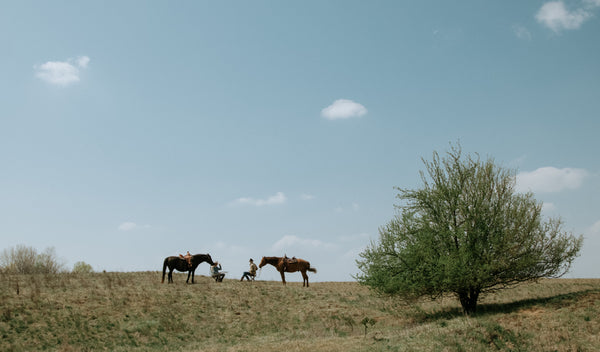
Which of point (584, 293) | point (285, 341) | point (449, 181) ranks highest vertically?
point (449, 181)

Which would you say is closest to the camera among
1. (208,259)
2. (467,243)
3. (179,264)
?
(467,243)

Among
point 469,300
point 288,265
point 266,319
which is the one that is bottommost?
point 266,319

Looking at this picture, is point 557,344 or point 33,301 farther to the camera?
point 33,301

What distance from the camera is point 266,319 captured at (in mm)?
25922

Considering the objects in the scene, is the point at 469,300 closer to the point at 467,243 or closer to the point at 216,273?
the point at 467,243

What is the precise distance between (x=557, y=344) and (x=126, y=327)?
2031 cm

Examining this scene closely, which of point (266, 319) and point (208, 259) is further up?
point (208, 259)

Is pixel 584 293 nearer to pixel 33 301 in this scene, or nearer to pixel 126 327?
pixel 126 327

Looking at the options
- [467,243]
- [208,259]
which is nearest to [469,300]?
[467,243]

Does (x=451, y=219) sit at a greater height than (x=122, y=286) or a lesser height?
greater

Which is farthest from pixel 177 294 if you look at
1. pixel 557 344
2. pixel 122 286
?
pixel 557 344

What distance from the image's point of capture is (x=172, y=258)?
3406 cm

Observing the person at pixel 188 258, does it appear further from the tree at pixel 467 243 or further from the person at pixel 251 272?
the tree at pixel 467 243

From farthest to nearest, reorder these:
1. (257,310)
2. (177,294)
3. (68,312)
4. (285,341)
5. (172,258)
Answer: (172,258) < (177,294) < (257,310) < (68,312) < (285,341)
